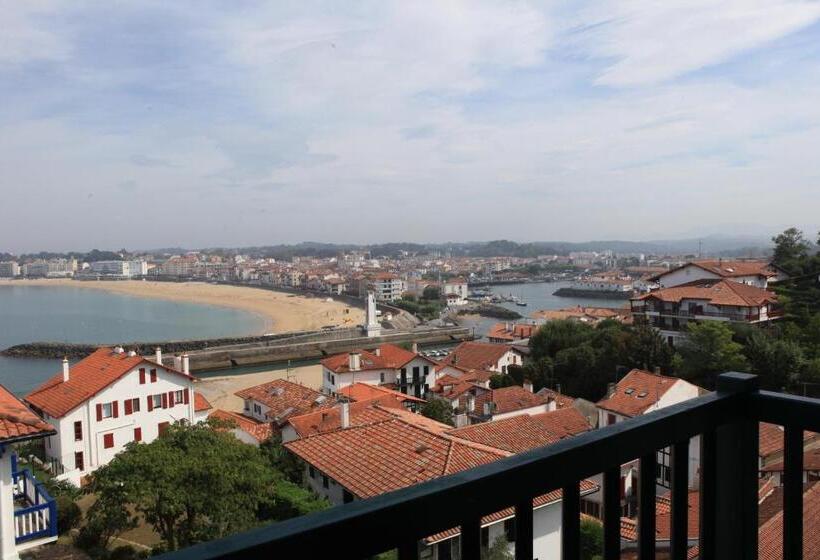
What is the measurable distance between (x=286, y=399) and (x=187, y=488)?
866 centimetres

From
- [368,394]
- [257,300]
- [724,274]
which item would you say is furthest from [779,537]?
[257,300]

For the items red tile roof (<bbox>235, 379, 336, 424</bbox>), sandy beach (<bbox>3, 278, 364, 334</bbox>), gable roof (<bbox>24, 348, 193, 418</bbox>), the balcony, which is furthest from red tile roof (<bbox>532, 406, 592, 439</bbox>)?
sandy beach (<bbox>3, 278, 364, 334</bbox>)

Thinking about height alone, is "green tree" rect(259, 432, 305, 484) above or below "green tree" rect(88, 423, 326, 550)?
below

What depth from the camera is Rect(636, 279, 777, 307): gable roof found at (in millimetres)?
18547

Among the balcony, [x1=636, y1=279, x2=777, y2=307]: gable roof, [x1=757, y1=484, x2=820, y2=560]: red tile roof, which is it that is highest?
[x1=757, y1=484, x2=820, y2=560]: red tile roof

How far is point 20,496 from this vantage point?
210 inches

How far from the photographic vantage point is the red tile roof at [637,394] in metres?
12.2

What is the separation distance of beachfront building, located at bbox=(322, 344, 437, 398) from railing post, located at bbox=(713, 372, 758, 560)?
18523mm


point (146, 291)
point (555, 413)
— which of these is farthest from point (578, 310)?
point (146, 291)

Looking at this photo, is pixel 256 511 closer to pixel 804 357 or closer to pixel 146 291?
pixel 804 357

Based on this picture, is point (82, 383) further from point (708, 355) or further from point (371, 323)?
point (371, 323)

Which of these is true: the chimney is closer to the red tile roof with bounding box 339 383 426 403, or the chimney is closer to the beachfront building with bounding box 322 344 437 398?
the red tile roof with bounding box 339 383 426 403

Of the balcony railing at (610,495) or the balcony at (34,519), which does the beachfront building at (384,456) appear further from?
the balcony railing at (610,495)

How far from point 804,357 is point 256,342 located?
26431 millimetres
